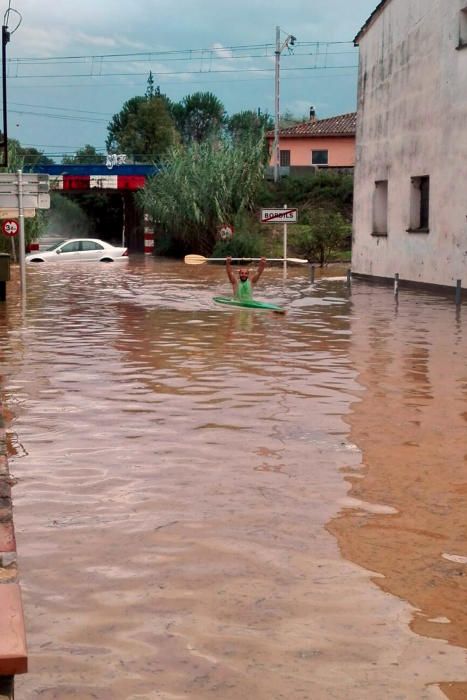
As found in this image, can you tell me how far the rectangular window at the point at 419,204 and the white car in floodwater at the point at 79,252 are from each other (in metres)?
18.4

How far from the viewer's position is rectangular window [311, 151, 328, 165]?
249 ft

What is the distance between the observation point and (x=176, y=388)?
1149 centimetres

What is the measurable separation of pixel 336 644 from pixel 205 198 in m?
44.1

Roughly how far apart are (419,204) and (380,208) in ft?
11.3

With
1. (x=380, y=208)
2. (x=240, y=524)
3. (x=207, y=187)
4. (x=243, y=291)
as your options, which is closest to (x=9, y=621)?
(x=240, y=524)

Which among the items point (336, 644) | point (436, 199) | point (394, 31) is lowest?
point (336, 644)

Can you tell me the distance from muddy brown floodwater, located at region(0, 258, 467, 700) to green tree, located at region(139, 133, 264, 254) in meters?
33.8

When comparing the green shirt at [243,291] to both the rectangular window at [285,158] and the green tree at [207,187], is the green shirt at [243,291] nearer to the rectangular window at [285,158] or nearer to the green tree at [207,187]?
the green tree at [207,187]

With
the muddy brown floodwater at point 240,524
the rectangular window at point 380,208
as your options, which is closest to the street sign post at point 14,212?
the rectangular window at point 380,208

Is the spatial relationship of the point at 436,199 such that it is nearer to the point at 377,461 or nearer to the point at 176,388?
the point at 176,388

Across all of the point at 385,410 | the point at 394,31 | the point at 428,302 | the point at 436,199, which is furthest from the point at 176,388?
the point at 394,31

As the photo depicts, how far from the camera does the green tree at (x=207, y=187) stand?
4769 centimetres

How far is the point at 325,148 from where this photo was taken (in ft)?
249

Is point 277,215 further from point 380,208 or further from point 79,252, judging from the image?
point 79,252
